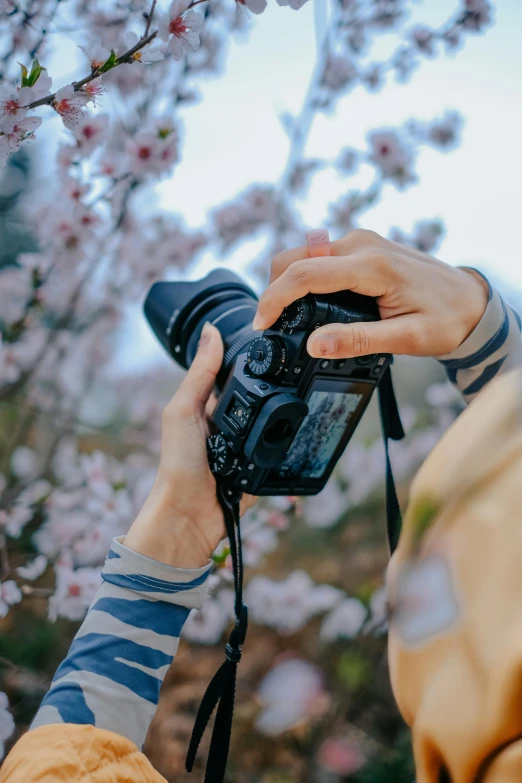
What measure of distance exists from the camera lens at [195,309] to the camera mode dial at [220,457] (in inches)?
3.6

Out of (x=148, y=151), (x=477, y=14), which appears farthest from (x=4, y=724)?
(x=477, y=14)

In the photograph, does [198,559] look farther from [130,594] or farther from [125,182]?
[125,182]

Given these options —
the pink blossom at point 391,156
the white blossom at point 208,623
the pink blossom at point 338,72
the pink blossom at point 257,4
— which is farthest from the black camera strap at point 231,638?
the pink blossom at point 338,72

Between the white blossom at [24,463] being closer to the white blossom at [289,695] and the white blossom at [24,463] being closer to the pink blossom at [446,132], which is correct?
the white blossom at [289,695]

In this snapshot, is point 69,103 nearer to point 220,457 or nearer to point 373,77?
point 220,457

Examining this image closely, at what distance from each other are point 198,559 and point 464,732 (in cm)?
34

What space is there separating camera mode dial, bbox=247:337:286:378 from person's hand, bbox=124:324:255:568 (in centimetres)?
10

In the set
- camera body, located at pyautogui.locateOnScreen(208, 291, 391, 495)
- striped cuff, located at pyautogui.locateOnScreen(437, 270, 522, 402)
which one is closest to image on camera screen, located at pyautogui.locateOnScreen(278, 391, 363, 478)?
camera body, located at pyautogui.locateOnScreen(208, 291, 391, 495)

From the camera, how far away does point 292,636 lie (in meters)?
1.34

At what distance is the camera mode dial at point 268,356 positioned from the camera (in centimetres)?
51

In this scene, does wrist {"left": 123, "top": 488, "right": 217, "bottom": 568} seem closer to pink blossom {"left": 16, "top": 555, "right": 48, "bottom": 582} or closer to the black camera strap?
the black camera strap

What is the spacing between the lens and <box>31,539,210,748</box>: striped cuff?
44 cm

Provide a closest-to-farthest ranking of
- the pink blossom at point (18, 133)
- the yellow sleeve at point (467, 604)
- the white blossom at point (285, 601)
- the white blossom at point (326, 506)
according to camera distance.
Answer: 1. the yellow sleeve at point (467, 604)
2. the pink blossom at point (18, 133)
3. the white blossom at point (285, 601)
4. the white blossom at point (326, 506)

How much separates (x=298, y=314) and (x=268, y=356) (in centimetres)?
5
